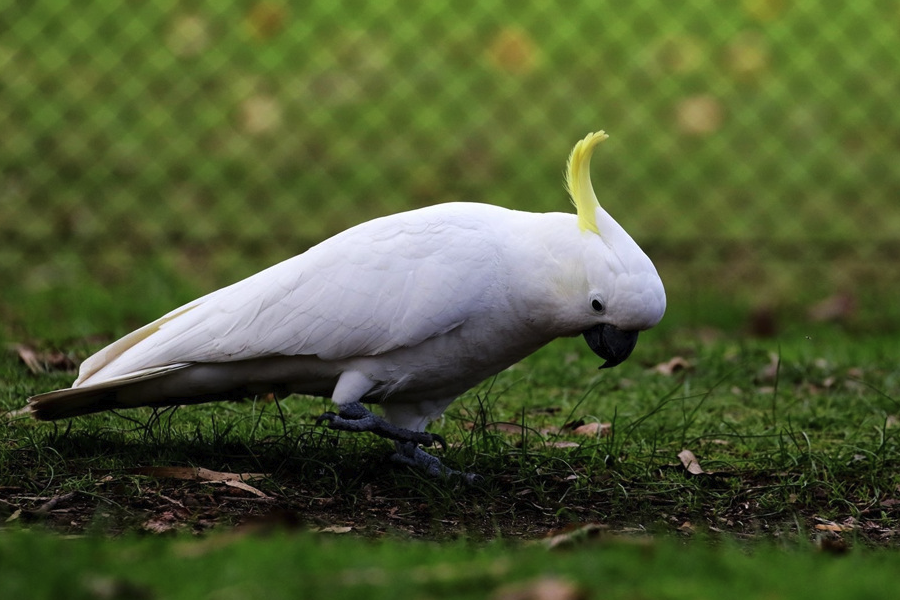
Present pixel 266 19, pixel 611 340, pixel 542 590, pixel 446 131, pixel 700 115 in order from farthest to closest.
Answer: pixel 266 19 → pixel 700 115 → pixel 446 131 → pixel 611 340 → pixel 542 590

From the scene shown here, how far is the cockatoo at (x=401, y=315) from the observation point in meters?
3.09

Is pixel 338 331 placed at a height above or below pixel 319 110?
below

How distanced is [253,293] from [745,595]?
5.70 feet

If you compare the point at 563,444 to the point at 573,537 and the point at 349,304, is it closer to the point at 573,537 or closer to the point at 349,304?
the point at 349,304

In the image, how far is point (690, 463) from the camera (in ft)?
11.5

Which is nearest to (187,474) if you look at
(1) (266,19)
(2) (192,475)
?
(2) (192,475)

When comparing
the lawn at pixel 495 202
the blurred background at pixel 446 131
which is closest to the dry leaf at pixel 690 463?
the lawn at pixel 495 202

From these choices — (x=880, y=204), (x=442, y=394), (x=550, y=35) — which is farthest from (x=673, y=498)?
(x=550, y=35)

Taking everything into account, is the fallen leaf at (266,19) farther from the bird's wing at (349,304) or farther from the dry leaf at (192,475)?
the dry leaf at (192,475)

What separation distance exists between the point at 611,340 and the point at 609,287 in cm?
18

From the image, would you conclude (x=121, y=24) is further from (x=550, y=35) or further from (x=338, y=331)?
(x=338, y=331)

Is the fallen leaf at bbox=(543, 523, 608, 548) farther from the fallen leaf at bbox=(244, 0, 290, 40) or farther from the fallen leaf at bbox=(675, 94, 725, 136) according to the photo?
the fallen leaf at bbox=(244, 0, 290, 40)

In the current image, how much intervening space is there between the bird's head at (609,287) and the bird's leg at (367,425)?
539 mm

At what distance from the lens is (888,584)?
6.51ft
